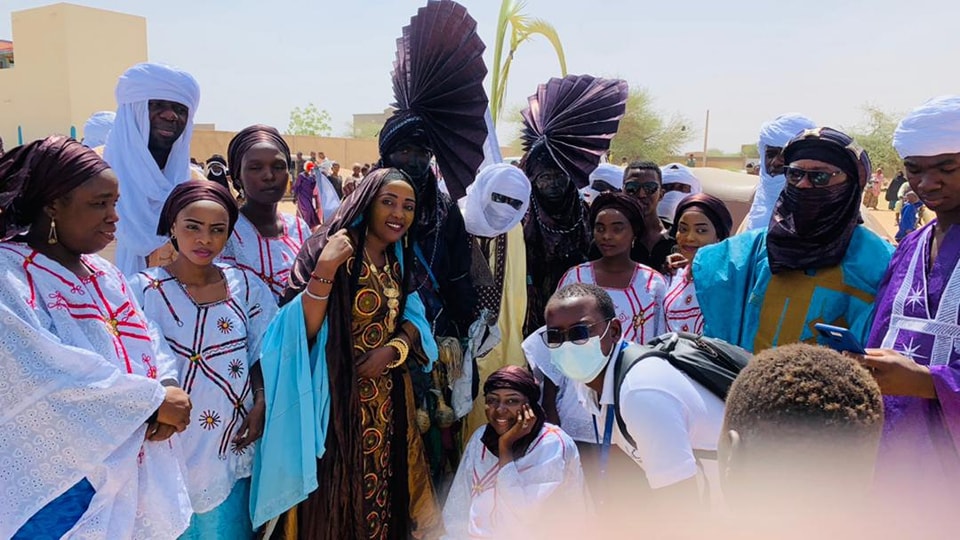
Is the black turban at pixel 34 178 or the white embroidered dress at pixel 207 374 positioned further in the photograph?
the white embroidered dress at pixel 207 374

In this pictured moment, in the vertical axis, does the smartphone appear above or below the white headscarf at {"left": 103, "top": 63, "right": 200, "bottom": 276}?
below

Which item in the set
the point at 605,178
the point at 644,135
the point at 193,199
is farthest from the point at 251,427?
the point at 644,135

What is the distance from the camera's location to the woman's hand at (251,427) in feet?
8.74

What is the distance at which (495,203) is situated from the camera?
12.6ft

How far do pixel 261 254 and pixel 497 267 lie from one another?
1.39 metres

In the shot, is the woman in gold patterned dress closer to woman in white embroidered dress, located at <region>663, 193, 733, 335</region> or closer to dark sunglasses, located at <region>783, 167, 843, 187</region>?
woman in white embroidered dress, located at <region>663, 193, 733, 335</region>

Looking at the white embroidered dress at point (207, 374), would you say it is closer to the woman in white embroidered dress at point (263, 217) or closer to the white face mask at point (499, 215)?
the woman in white embroidered dress at point (263, 217)

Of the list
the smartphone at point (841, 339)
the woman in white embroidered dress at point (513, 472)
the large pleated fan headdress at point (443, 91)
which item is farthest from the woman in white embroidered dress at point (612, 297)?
the smartphone at point (841, 339)

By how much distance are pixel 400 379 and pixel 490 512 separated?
2.53 ft

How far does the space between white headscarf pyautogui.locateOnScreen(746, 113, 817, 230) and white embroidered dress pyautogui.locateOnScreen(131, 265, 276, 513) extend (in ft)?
9.39

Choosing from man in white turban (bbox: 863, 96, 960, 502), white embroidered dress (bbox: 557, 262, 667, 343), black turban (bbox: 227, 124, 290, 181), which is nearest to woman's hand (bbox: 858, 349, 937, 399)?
man in white turban (bbox: 863, 96, 960, 502)

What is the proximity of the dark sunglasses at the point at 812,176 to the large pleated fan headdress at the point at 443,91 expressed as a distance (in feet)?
5.69

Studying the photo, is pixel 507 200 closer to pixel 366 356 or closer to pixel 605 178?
pixel 366 356

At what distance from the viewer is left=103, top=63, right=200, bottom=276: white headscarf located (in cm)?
342
